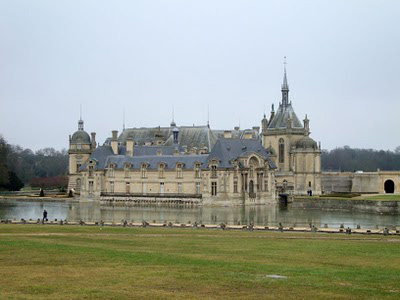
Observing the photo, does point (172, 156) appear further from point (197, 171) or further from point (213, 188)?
point (213, 188)

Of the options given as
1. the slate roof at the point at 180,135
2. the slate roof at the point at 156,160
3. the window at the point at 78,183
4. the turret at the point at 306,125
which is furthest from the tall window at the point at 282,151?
Result: the window at the point at 78,183

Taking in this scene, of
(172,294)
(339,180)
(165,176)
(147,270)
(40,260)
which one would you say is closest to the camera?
(172,294)

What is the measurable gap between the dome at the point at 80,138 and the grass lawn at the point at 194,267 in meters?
63.1

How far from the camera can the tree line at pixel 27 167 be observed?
106812 millimetres

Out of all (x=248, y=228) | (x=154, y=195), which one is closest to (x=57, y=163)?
(x=154, y=195)

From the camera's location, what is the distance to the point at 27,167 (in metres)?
149

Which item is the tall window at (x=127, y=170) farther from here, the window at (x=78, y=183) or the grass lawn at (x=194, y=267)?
the grass lawn at (x=194, y=267)

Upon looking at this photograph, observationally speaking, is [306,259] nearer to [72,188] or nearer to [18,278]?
[18,278]

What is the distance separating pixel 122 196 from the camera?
86.0 meters

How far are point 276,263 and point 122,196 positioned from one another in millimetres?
61012

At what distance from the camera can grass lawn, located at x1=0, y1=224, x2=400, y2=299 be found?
1995 centimetres

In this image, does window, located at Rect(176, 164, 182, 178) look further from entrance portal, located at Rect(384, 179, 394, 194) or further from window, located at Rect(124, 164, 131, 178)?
entrance portal, located at Rect(384, 179, 394, 194)

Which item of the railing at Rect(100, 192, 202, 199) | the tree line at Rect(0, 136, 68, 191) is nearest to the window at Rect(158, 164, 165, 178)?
the railing at Rect(100, 192, 202, 199)

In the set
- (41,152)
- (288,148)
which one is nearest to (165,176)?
(288,148)
